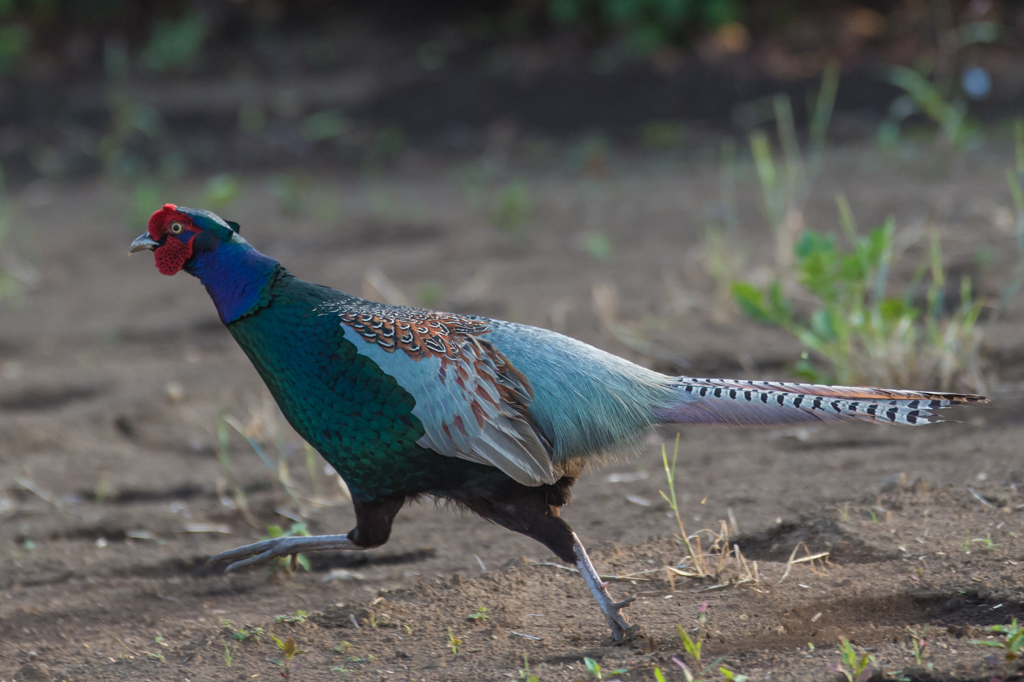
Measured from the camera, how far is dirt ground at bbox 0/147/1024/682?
2689 mm

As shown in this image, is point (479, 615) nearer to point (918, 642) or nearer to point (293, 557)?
point (293, 557)

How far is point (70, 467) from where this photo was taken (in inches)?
166

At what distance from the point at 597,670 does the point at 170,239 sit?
164 cm

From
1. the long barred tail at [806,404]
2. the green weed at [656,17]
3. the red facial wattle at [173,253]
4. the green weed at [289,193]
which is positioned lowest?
the long barred tail at [806,404]

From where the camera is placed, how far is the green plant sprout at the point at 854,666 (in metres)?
2.23

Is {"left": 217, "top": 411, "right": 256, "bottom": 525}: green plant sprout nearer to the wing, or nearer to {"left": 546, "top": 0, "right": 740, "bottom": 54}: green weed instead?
the wing

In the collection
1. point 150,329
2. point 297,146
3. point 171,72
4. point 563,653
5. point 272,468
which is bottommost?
point 563,653

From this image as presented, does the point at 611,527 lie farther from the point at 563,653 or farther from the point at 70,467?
the point at 70,467

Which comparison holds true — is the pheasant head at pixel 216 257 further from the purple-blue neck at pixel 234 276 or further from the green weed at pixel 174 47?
the green weed at pixel 174 47

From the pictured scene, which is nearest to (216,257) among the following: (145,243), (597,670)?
(145,243)

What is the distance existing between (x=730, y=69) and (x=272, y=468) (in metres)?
6.54

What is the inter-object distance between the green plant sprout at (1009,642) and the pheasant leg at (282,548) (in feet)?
5.36

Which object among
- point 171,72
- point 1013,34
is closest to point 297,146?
point 171,72

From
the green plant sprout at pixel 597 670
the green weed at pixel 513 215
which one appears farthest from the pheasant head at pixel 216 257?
the green weed at pixel 513 215
